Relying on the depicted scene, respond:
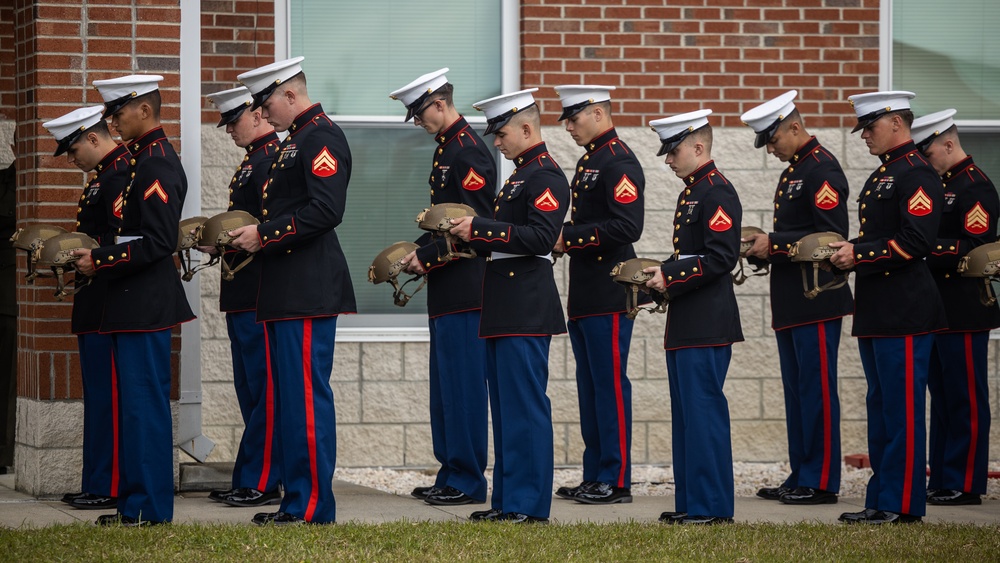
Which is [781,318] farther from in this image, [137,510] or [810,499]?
[137,510]

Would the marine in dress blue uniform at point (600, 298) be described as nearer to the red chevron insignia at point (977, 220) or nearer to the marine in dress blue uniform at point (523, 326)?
the marine in dress blue uniform at point (523, 326)

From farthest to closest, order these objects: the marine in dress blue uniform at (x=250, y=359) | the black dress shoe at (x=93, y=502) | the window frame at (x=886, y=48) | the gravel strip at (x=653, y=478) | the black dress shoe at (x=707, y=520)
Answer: the window frame at (x=886, y=48), the gravel strip at (x=653, y=478), the marine in dress blue uniform at (x=250, y=359), the black dress shoe at (x=93, y=502), the black dress shoe at (x=707, y=520)

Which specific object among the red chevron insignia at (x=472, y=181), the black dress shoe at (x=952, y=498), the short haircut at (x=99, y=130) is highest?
the short haircut at (x=99, y=130)

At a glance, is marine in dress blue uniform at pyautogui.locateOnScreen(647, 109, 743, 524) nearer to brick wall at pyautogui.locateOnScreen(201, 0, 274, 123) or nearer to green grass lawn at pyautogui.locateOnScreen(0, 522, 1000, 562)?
green grass lawn at pyautogui.locateOnScreen(0, 522, 1000, 562)

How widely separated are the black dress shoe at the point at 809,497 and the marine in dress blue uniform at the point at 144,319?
3363mm

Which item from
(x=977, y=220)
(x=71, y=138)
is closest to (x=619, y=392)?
(x=977, y=220)

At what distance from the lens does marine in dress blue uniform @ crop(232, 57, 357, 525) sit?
20.5 ft

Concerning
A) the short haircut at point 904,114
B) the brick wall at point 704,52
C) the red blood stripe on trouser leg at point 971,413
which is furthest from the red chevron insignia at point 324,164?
the red blood stripe on trouser leg at point 971,413

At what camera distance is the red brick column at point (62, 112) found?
750 centimetres

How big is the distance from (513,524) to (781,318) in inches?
→ 87.1

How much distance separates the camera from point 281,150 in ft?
21.3

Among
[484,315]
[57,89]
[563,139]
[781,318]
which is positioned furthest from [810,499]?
[57,89]

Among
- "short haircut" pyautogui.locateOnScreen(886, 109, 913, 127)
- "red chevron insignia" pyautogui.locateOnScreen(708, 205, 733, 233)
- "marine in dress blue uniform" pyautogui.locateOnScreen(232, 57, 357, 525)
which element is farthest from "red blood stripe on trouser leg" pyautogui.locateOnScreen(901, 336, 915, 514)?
"marine in dress blue uniform" pyautogui.locateOnScreen(232, 57, 357, 525)

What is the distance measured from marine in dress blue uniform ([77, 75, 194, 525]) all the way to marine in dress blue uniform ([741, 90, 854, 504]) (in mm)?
3173
